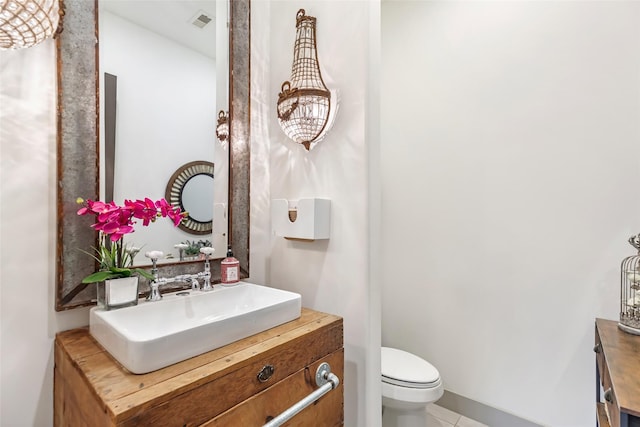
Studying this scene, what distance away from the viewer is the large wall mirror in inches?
38.1

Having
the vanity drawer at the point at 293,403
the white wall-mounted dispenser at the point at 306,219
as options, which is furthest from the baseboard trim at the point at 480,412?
the white wall-mounted dispenser at the point at 306,219

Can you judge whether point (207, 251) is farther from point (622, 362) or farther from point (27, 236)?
point (622, 362)

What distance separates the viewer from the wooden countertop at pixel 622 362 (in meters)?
0.82

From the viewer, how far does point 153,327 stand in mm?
977

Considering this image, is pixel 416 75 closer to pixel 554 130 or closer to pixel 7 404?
pixel 554 130

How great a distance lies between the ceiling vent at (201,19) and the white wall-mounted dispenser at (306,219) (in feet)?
2.81

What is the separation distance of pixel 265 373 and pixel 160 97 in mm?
1094

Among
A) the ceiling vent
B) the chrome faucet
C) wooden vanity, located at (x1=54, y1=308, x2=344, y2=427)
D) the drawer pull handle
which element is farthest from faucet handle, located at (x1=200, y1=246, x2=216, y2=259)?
the ceiling vent

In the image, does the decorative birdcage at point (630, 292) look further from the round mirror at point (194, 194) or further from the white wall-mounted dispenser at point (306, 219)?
the round mirror at point (194, 194)

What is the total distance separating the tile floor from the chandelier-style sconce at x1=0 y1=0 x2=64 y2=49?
246 cm

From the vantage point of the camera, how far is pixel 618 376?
945mm

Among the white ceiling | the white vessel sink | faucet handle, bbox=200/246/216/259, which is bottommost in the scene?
the white vessel sink

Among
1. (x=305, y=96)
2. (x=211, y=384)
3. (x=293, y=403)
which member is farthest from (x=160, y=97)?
(x=293, y=403)

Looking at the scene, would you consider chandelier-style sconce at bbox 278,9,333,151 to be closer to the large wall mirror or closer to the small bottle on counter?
the large wall mirror
